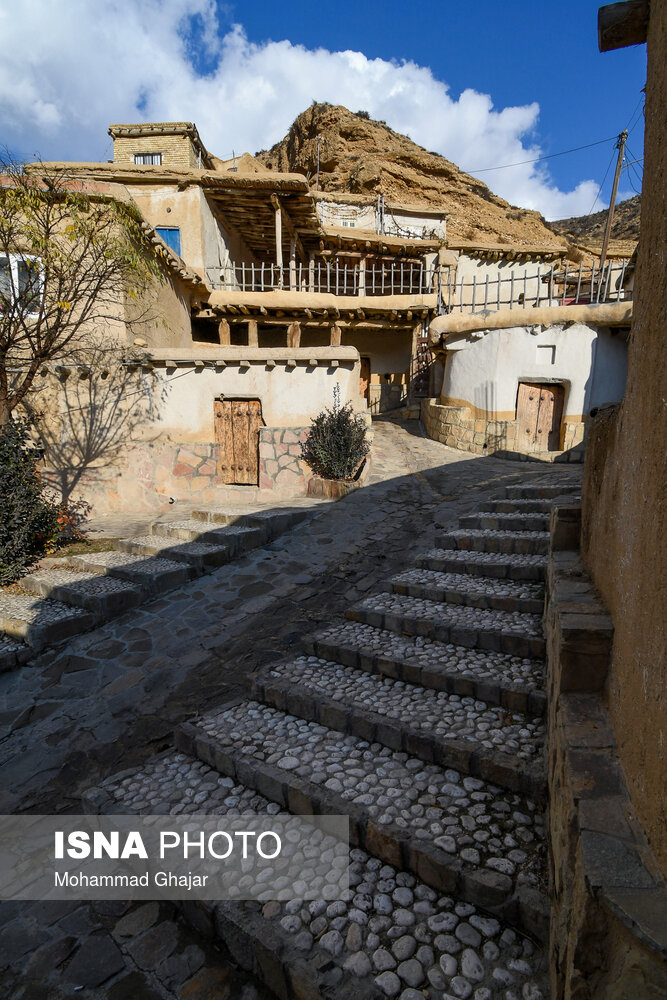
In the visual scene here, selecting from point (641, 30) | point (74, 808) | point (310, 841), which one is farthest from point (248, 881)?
point (641, 30)

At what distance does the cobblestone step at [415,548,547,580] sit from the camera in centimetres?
549

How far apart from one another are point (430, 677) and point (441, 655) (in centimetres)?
35

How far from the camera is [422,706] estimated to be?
3781 mm

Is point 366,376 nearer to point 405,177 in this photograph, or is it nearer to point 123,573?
point 405,177

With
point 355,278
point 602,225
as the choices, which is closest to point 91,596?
point 355,278

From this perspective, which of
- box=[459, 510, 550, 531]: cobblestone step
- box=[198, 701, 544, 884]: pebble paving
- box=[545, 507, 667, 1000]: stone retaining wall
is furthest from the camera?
box=[459, 510, 550, 531]: cobblestone step

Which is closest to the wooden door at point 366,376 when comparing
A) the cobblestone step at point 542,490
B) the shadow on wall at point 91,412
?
the shadow on wall at point 91,412

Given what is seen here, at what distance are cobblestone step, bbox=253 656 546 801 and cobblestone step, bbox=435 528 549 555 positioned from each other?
273 cm

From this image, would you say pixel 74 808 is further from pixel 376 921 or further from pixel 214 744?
pixel 376 921

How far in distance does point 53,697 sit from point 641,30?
6187 mm

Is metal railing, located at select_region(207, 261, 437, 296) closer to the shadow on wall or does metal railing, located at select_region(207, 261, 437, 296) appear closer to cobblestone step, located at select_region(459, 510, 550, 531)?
the shadow on wall

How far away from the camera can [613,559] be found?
260cm

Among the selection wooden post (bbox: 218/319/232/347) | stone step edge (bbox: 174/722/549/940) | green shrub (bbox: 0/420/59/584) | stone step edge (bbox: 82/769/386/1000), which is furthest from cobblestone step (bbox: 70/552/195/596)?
wooden post (bbox: 218/319/232/347)

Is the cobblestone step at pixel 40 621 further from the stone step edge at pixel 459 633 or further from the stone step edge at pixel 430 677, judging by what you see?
the stone step edge at pixel 459 633
